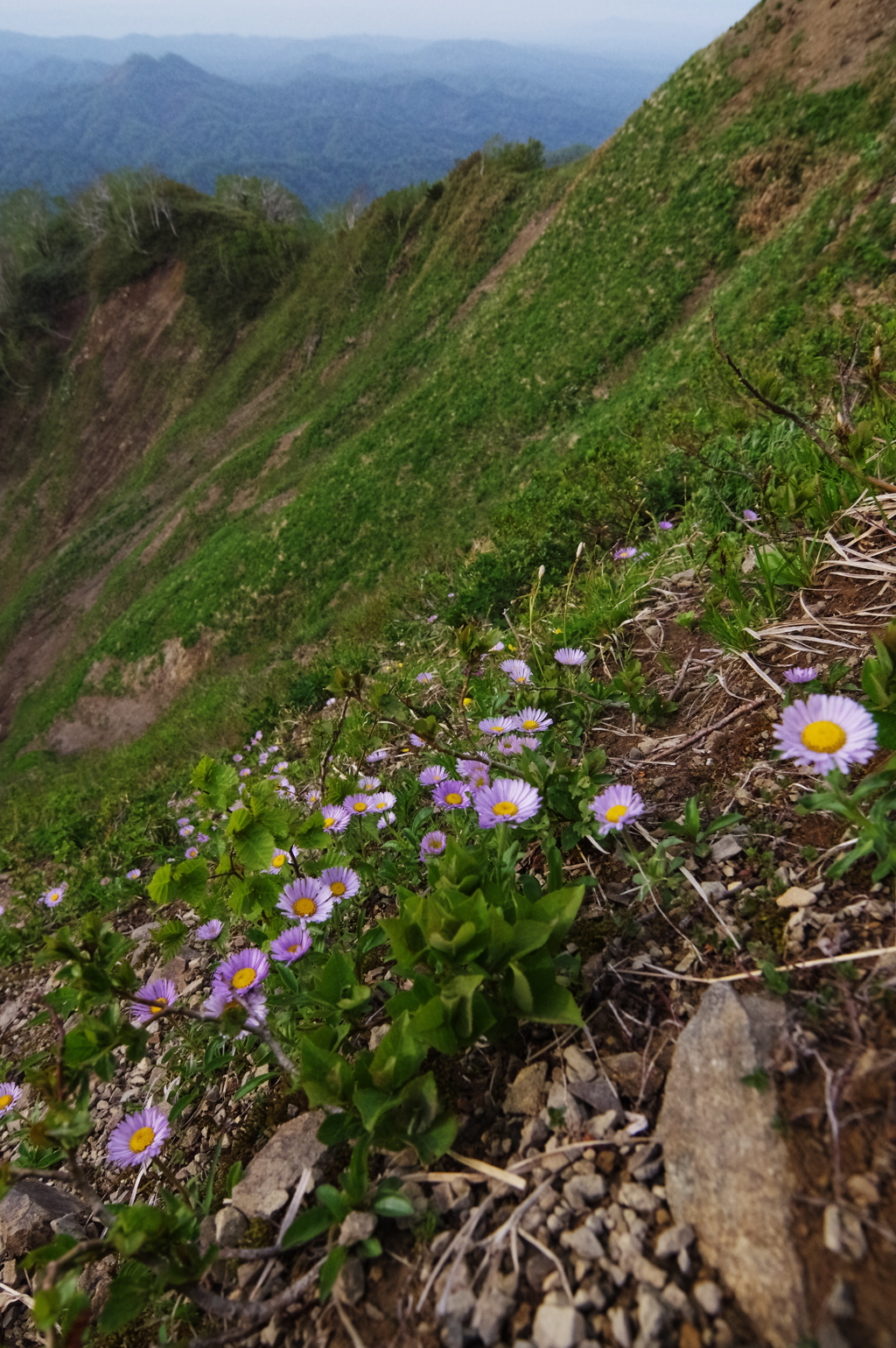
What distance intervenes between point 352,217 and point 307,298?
27.2ft

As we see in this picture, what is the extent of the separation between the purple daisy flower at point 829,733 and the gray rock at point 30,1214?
2464mm

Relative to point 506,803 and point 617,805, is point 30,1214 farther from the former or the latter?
point 617,805

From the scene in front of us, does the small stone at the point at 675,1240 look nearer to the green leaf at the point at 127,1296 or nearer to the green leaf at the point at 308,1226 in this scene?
the green leaf at the point at 308,1226

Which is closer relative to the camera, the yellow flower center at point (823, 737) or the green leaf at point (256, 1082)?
the yellow flower center at point (823, 737)

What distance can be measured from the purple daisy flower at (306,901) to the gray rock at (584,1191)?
3.00ft

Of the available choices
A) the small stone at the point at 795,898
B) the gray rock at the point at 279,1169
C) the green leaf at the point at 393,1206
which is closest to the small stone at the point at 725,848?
the small stone at the point at 795,898

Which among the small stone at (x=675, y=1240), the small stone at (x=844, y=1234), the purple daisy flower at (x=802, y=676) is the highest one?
the purple daisy flower at (x=802, y=676)

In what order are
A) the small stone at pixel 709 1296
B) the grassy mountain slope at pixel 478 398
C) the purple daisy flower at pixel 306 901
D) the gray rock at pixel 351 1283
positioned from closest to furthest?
the small stone at pixel 709 1296 → the gray rock at pixel 351 1283 → the purple daisy flower at pixel 306 901 → the grassy mountain slope at pixel 478 398

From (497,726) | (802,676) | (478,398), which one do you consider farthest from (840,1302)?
(478,398)

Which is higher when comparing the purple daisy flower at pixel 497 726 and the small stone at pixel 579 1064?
the purple daisy flower at pixel 497 726

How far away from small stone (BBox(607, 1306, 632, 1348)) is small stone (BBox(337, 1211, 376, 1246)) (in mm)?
477

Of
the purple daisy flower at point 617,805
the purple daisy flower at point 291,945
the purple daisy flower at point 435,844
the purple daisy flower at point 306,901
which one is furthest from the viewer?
the purple daisy flower at point 435,844

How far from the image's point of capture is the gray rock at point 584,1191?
1.19 m

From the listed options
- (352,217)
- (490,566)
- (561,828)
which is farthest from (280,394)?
(561,828)
